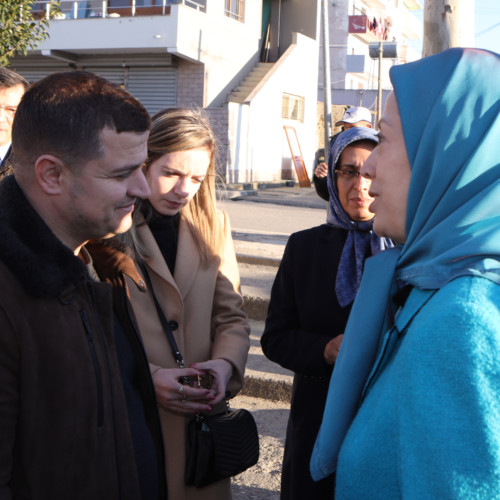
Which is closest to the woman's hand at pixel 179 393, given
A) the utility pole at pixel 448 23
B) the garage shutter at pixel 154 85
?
the utility pole at pixel 448 23

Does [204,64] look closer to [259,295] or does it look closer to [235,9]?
[235,9]

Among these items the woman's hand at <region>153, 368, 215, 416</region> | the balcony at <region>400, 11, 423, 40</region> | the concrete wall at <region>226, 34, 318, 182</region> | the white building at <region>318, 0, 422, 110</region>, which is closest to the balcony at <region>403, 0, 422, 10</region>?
the balcony at <region>400, 11, 423, 40</region>

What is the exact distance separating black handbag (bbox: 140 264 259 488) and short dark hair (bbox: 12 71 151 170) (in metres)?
0.92

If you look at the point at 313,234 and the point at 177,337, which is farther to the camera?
the point at 313,234

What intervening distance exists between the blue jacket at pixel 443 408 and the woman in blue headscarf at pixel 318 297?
115 cm

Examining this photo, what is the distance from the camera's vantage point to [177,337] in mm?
2426

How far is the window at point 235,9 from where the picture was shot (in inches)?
885

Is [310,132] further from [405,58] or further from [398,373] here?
[398,373]

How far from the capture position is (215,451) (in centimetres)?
230

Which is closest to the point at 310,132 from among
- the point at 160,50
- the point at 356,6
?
the point at 160,50

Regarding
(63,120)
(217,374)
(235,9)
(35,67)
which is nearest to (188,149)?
(217,374)

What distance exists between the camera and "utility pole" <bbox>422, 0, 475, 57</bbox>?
4.15 meters

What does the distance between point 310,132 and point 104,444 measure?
25.4 metres

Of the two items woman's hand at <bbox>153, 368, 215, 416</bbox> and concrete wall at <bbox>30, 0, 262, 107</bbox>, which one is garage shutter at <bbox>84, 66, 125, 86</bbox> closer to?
concrete wall at <bbox>30, 0, 262, 107</bbox>
